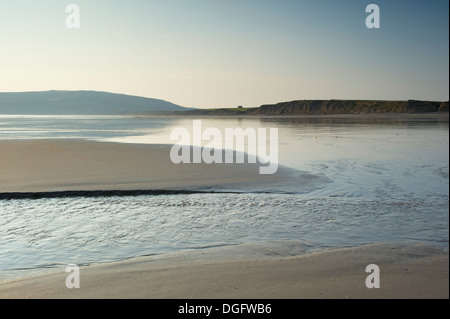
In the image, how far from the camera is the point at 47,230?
7.53m

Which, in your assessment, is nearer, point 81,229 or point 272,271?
point 272,271

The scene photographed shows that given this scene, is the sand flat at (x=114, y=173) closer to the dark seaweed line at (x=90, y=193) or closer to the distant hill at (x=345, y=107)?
the dark seaweed line at (x=90, y=193)

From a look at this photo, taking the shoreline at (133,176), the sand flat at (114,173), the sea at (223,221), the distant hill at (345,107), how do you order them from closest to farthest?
the sea at (223,221) < the shoreline at (133,176) < the sand flat at (114,173) < the distant hill at (345,107)

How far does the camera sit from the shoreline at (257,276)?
180 inches

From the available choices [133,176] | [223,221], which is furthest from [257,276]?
[133,176]

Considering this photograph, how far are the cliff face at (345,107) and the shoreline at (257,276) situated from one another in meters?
119

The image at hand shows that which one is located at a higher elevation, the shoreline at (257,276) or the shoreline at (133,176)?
the shoreline at (133,176)

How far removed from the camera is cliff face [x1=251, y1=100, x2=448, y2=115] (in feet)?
403

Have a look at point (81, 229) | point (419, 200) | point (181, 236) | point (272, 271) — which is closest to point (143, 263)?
point (181, 236)

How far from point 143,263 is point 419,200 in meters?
6.97

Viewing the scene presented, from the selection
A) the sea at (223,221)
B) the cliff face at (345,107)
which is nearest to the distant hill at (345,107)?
the cliff face at (345,107)

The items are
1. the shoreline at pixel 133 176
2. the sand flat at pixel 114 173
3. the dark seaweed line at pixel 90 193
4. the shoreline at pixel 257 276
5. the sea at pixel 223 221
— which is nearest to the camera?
the shoreline at pixel 257 276

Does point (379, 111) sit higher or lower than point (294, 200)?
higher

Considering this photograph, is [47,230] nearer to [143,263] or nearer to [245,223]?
[143,263]
